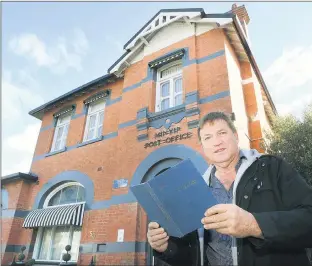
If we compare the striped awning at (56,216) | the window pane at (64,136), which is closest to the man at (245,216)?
the striped awning at (56,216)

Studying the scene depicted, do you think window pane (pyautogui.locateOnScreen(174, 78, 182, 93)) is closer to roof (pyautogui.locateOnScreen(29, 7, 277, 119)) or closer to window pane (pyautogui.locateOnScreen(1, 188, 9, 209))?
roof (pyautogui.locateOnScreen(29, 7, 277, 119))

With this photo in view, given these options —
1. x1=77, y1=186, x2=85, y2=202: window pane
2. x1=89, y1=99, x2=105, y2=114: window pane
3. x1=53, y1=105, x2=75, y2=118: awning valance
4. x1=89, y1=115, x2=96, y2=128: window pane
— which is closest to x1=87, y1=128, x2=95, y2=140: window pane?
Result: x1=89, y1=115, x2=96, y2=128: window pane

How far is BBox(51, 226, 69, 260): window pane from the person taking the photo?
9.35m

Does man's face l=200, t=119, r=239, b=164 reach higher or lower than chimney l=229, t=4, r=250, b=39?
lower

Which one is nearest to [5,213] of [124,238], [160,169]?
[124,238]

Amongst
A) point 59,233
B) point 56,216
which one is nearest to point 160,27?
point 56,216

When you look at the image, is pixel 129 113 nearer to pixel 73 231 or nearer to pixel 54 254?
pixel 73 231

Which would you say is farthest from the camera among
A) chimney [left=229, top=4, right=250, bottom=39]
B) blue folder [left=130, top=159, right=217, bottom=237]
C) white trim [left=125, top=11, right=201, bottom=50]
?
chimney [left=229, top=4, right=250, bottom=39]

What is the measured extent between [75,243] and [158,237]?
8092 mm

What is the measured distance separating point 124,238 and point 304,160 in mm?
5391

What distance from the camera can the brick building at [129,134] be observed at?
741 cm

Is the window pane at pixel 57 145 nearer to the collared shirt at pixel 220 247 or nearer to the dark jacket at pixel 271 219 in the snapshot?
the dark jacket at pixel 271 219

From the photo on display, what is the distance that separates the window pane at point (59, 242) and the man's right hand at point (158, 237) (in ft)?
27.4

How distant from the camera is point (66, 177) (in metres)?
10.0
